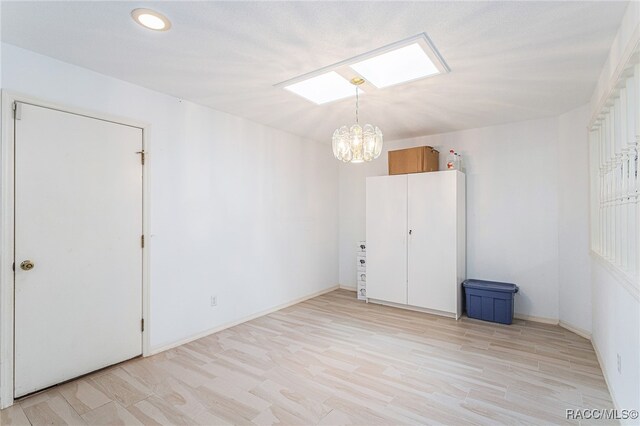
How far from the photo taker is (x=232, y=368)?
2736 mm

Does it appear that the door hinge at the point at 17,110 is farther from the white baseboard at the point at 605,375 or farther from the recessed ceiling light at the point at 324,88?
the white baseboard at the point at 605,375

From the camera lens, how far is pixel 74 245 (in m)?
2.54

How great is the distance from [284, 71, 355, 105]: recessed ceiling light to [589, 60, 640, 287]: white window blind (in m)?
1.93

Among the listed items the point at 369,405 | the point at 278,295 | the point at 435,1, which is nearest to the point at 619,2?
the point at 435,1

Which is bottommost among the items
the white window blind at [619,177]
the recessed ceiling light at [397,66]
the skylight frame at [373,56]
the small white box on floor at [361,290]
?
the small white box on floor at [361,290]

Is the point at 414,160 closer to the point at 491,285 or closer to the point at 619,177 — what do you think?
the point at 491,285

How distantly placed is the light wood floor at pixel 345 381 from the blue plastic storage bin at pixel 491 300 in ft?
0.65

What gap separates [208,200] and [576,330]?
4.40m

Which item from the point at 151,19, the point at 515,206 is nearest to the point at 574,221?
the point at 515,206

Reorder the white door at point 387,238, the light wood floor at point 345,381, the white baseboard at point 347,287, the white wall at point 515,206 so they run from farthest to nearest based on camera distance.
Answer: the white baseboard at point 347,287 → the white door at point 387,238 → the white wall at point 515,206 → the light wood floor at point 345,381

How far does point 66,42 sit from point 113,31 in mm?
448

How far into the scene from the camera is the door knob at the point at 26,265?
7.48 ft

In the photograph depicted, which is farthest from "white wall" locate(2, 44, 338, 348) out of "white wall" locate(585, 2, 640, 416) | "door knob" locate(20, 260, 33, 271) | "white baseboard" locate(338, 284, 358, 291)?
"white wall" locate(585, 2, 640, 416)

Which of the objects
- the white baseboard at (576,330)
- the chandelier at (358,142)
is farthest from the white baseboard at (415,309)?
the chandelier at (358,142)
